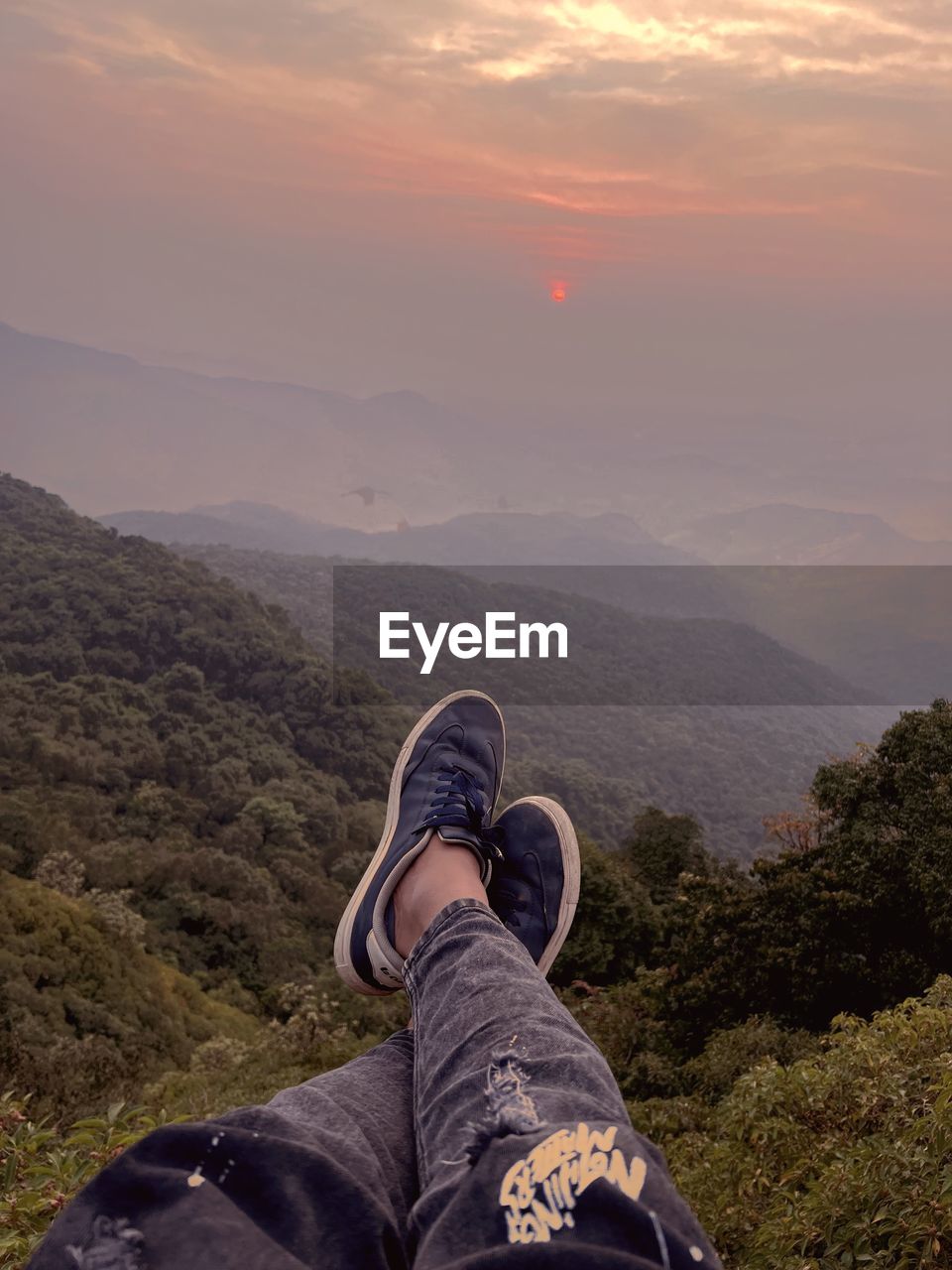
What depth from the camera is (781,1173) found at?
1988 mm

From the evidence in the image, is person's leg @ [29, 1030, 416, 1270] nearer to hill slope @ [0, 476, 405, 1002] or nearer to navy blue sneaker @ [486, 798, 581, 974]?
navy blue sneaker @ [486, 798, 581, 974]

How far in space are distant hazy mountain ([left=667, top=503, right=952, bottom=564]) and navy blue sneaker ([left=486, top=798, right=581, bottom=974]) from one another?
A: 406ft

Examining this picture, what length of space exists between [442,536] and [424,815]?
12566cm

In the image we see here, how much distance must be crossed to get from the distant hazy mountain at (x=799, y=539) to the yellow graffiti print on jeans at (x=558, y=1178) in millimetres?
125242

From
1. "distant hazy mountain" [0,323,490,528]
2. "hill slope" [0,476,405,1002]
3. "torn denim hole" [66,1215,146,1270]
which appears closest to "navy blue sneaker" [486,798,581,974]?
"torn denim hole" [66,1215,146,1270]

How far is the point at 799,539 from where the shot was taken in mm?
137250

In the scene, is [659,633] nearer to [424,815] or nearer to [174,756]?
[174,756]

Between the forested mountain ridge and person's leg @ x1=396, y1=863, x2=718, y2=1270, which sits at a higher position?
person's leg @ x1=396, y1=863, x2=718, y2=1270

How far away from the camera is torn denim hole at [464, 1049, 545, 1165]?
900 millimetres

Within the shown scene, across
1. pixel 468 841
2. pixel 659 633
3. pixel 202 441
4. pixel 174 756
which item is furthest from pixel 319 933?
pixel 202 441

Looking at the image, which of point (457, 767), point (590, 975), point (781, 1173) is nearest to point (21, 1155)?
point (457, 767)

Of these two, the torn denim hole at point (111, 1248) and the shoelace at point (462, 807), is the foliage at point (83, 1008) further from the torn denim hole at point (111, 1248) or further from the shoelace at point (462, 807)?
the torn denim hole at point (111, 1248)

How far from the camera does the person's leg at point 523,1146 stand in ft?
2.52

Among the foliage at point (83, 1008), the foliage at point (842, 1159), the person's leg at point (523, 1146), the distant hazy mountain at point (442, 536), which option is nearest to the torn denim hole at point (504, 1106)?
the person's leg at point (523, 1146)
